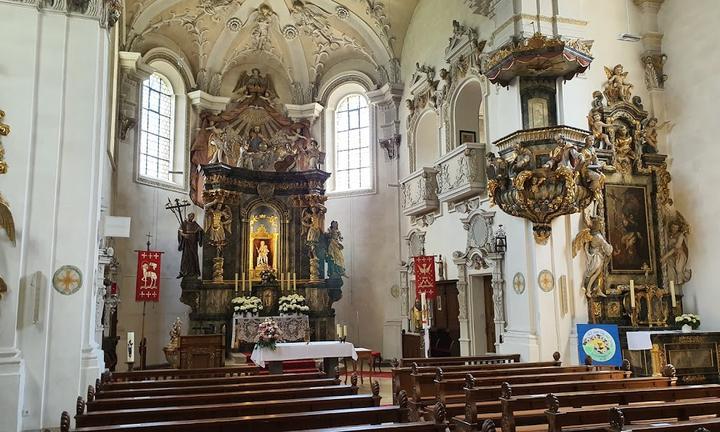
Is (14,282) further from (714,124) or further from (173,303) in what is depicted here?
(714,124)

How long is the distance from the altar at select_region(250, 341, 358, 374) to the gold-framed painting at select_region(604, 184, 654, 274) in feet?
Answer: 18.3

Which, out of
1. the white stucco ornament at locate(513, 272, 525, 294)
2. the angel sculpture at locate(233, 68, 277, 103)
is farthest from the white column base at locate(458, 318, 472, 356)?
the angel sculpture at locate(233, 68, 277, 103)

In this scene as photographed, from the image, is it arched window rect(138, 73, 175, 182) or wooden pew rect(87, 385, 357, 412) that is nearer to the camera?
wooden pew rect(87, 385, 357, 412)

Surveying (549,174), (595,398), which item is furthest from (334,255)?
(595,398)

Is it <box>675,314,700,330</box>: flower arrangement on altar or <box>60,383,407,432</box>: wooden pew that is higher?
<box>675,314,700,330</box>: flower arrangement on altar

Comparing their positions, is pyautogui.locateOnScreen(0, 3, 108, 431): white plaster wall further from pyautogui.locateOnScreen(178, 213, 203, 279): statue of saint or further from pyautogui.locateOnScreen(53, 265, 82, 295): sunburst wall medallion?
pyautogui.locateOnScreen(178, 213, 203, 279): statue of saint

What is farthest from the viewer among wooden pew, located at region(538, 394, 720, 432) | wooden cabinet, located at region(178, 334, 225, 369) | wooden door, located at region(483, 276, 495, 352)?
wooden door, located at region(483, 276, 495, 352)

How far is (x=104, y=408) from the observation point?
5.41 metres

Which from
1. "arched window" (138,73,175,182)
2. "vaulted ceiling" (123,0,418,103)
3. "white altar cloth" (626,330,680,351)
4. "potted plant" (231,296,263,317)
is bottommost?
"white altar cloth" (626,330,680,351)

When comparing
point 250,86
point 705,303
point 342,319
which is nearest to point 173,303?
point 342,319

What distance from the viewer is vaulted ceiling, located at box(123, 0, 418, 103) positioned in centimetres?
1789

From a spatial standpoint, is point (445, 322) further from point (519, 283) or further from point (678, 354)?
point (678, 354)

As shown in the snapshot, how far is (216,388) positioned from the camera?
21.3ft

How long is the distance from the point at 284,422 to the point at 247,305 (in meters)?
12.1
